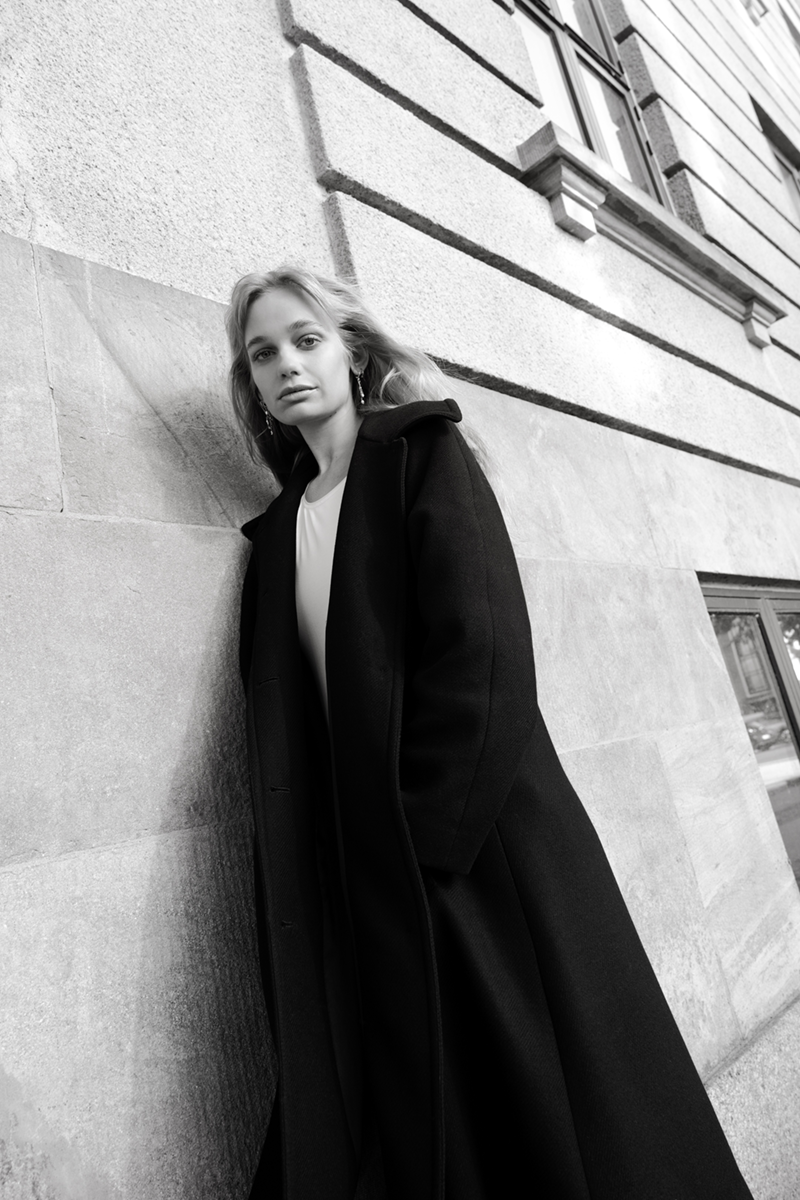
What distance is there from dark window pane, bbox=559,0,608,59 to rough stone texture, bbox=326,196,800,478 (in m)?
2.69

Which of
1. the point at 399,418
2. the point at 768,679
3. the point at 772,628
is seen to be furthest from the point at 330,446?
the point at 772,628

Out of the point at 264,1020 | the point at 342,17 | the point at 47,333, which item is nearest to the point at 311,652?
the point at 264,1020

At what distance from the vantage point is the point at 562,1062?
4.91ft

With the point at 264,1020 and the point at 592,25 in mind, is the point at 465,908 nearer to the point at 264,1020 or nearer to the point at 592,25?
the point at 264,1020

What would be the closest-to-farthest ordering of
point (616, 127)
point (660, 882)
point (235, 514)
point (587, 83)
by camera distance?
1. point (235, 514)
2. point (660, 882)
3. point (587, 83)
4. point (616, 127)

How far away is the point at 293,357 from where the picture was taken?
6.53ft

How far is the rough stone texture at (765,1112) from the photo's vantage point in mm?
2459

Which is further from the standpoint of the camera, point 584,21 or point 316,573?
point 584,21

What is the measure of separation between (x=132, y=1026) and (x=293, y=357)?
1.44 meters

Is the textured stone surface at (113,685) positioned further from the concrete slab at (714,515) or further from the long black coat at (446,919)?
the concrete slab at (714,515)

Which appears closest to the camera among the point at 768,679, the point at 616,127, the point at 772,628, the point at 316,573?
the point at 316,573

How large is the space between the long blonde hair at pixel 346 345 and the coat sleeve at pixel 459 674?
0.55 meters

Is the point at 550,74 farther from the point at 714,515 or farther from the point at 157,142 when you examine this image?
the point at 157,142

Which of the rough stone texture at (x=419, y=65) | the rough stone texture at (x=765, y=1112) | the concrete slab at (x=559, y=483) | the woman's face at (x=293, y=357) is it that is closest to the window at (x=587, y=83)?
the rough stone texture at (x=419, y=65)
